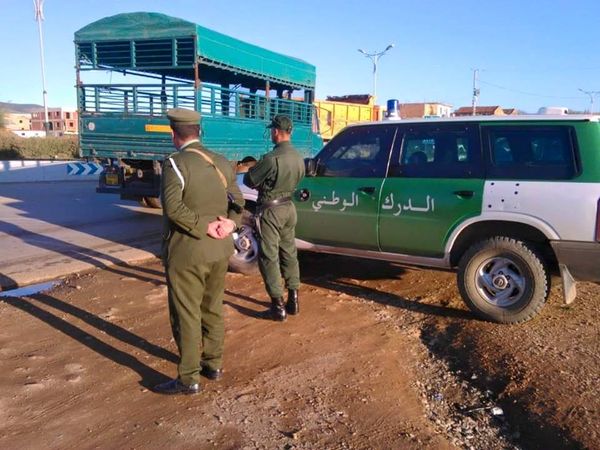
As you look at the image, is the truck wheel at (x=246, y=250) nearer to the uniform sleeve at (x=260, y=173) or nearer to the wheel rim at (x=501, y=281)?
the uniform sleeve at (x=260, y=173)

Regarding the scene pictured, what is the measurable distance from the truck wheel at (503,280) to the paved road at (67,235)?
4379 millimetres

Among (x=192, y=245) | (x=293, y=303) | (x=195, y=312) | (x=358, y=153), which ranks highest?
(x=358, y=153)

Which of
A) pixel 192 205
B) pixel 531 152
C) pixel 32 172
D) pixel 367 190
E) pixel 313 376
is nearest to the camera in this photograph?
pixel 192 205

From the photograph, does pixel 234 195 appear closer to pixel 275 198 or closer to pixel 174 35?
pixel 275 198

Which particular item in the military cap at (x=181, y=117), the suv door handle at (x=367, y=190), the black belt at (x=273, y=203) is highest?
the military cap at (x=181, y=117)

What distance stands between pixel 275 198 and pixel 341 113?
14.7 meters

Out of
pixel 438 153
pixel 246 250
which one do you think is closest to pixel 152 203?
pixel 246 250

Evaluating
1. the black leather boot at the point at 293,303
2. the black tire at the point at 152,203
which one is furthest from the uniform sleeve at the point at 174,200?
the black tire at the point at 152,203

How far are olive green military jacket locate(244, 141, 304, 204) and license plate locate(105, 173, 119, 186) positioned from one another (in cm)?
623

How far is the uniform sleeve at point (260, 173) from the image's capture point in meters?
4.78

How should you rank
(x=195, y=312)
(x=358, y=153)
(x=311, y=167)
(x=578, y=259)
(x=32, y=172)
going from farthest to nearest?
(x=32, y=172)
(x=311, y=167)
(x=358, y=153)
(x=578, y=259)
(x=195, y=312)

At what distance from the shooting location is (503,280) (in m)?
4.80

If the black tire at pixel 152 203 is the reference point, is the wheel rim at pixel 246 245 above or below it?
above

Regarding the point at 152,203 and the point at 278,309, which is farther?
the point at 152,203
